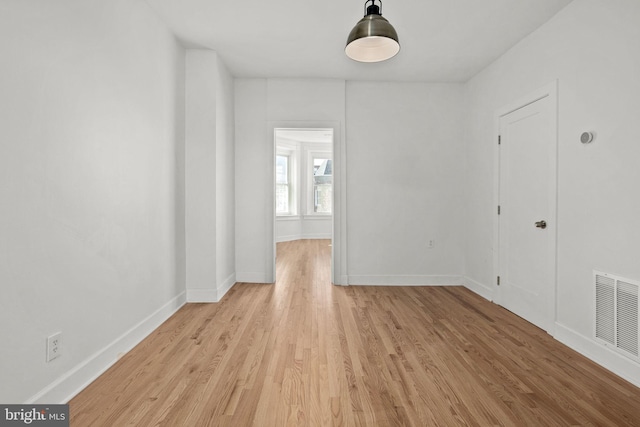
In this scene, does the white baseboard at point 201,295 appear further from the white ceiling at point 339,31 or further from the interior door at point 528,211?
the interior door at point 528,211

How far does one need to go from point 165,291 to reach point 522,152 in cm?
395

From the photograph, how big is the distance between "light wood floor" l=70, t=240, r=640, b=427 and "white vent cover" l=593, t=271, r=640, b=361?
0.76ft

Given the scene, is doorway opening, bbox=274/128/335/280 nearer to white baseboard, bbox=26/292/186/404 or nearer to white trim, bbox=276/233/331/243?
white trim, bbox=276/233/331/243

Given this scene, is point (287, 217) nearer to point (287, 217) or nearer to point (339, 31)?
point (287, 217)

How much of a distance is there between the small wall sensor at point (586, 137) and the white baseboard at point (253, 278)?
12.4ft

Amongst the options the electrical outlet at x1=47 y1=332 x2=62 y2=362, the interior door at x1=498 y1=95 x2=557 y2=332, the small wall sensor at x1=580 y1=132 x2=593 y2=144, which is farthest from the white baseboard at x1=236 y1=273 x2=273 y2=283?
the small wall sensor at x1=580 y1=132 x2=593 y2=144

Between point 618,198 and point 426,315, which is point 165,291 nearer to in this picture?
point 426,315

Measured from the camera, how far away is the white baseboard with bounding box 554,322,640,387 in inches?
83.1

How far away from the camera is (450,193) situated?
14.9 feet

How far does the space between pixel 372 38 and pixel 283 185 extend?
6.95 meters

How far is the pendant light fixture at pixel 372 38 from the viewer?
195cm

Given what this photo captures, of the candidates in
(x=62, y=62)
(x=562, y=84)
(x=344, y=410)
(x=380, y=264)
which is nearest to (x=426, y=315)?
(x=380, y=264)

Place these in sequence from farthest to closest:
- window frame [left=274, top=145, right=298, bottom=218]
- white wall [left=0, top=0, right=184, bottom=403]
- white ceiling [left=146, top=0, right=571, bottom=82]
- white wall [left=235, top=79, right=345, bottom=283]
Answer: window frame [left=274, top=145, right=298, bottom=218]
white wall [left=235, top=79, right=345, bottom=283]
white ceiling [left=146, top=0, right=571, bottom=82]
white wall [left=0, top=0, right=184, bottom=403]

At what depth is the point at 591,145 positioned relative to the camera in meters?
2.49
